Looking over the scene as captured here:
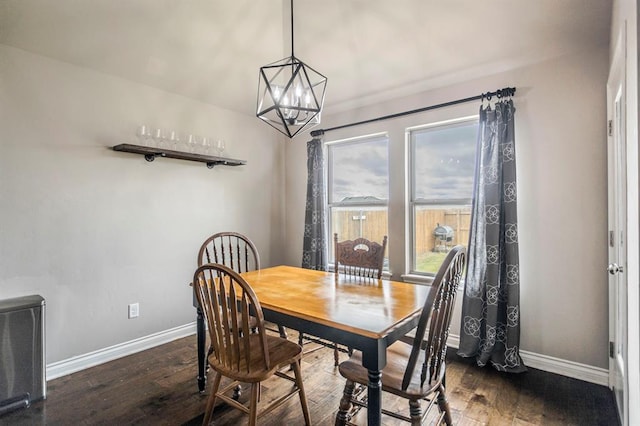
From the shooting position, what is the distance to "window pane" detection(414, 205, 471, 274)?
299 cm

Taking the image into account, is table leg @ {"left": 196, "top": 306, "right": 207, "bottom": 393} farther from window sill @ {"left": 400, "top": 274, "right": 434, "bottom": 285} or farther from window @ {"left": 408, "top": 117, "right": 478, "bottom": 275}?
window @ {"left": 408, "top": 117, "right": 478, "bottom": 275}

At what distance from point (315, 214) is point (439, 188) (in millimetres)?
1379

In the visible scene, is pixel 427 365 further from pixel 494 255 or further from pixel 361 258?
pixel 494 255

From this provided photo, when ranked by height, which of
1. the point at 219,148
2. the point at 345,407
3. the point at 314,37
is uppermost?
the point at 314,37

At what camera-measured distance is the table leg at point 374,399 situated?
4.46 ft

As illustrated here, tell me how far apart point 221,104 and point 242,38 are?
2.79 ft

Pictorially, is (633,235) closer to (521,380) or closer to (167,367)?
(521,380)

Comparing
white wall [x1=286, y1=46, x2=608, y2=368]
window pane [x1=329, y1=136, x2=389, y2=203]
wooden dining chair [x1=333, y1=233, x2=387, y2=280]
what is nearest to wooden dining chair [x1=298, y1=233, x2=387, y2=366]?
wooden dining chair [x1=333, y1=233, x2=387, y2=280]

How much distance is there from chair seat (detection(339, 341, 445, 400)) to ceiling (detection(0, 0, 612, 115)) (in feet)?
7.50

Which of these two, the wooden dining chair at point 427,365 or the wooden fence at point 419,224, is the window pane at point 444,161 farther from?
the wooden dining chair at point 427,365

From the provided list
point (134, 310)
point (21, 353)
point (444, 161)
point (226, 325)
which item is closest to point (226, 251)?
point (134, 310)

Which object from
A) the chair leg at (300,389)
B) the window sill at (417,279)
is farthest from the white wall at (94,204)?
the window sill at (417,279)

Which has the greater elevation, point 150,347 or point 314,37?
point 314,37

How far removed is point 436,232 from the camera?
3.12m
